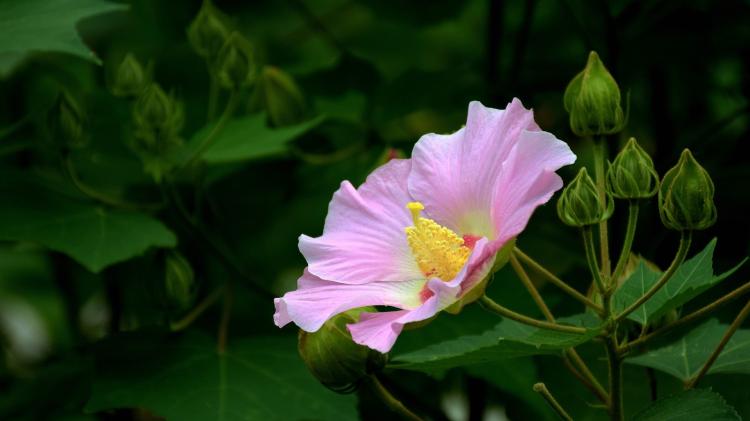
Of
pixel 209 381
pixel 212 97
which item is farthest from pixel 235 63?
pixel 209 381

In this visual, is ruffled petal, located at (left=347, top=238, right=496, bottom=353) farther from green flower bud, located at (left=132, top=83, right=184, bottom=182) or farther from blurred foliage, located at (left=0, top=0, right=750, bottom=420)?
green flower bud, located at (left=132, top=83, right=184, bottom=182)

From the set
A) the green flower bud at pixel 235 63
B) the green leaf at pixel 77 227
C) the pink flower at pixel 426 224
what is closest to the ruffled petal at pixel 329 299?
the pink flower at pixel 426 224

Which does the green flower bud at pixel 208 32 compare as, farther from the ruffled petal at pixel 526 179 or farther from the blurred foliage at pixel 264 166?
the ruffled petal at pixel 526 179

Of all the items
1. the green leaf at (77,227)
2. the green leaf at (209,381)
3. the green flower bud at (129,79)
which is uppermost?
the green flower bud at (129,79)

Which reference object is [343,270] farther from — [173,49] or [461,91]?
[173,49]

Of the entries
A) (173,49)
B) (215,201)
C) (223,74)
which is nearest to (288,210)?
Result: (215,201)

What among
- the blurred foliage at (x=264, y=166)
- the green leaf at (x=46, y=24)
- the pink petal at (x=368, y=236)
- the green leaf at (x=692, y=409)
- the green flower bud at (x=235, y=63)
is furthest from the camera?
the green flower bud at (x=235, y=63)

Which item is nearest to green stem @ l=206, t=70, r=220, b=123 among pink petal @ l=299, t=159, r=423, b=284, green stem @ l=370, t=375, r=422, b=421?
pink petal @ l=299, t=159, r=423, b=284
